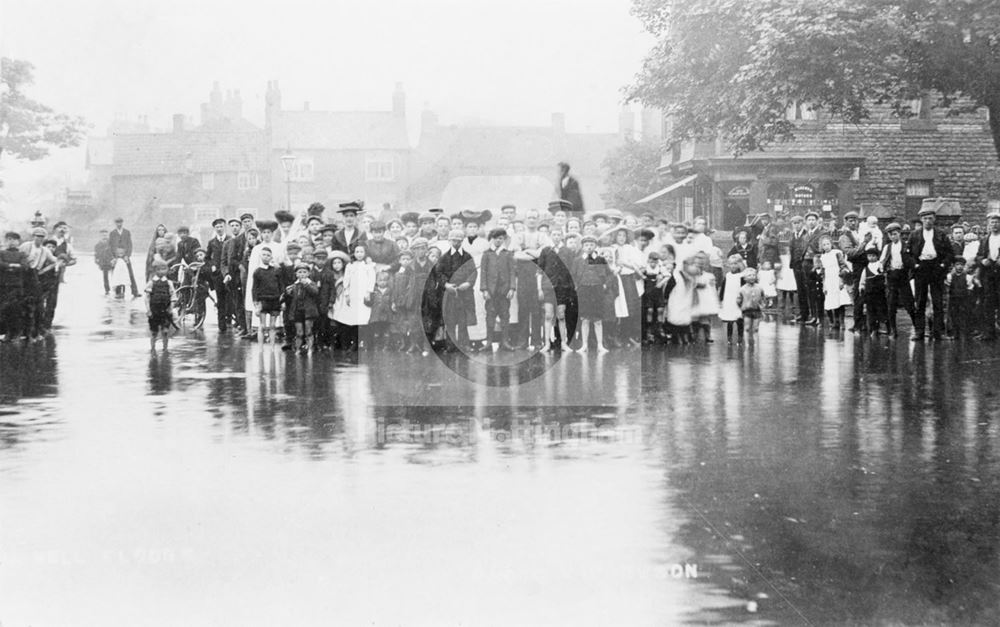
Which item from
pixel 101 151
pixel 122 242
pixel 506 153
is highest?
pixel 101 151

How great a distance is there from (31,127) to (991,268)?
2335 cm

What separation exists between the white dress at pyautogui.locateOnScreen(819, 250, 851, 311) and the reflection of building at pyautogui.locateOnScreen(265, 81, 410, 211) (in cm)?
4050

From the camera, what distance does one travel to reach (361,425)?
1028 cm

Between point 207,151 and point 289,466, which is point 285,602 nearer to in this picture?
point 289,466

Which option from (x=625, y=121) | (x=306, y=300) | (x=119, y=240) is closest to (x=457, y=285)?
(x=306, y=300)

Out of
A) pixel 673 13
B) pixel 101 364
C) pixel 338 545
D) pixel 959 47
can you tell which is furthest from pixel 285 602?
pixel 673 13

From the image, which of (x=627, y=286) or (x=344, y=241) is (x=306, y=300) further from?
(x=627, y=286)

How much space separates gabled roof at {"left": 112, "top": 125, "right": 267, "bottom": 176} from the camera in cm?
6625

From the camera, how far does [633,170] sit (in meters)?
44.2

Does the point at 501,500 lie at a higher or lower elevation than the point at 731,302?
lower

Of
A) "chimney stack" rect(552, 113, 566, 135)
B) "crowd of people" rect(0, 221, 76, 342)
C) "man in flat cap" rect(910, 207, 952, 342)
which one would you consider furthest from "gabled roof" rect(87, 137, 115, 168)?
"man in flat cap" rect(910, 207, 952, 342)

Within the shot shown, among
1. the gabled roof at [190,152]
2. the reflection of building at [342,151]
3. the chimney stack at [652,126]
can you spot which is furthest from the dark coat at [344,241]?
the gabled roof at [190,152]

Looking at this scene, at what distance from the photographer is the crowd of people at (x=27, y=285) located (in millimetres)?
17609

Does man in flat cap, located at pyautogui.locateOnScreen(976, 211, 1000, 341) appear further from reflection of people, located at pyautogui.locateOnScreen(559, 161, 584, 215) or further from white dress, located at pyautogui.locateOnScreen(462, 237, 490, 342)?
white dress, located at pyautogui.locateOnScreen(462, 237, 490, 342)
